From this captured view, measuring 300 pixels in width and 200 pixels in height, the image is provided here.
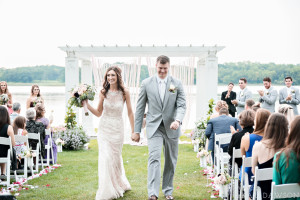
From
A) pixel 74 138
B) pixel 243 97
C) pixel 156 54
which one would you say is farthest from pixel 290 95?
pixel 74 138

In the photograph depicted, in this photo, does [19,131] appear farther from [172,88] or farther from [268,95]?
[268,95]

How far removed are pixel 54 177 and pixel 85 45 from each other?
576cm

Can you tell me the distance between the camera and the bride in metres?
5.09

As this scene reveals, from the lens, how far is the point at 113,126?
5379 millimetres

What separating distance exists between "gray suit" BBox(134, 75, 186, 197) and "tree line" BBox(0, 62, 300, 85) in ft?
23.5

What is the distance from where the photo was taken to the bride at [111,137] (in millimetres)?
5090

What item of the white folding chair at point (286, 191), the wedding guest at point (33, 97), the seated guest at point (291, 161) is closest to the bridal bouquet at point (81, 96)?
the seated guest at point (291, 161)

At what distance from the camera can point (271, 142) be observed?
131 inches

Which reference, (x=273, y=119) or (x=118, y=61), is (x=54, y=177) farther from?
(x=118, y=61)

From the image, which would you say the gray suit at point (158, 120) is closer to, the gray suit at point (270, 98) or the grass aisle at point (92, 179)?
the grass aisle at point (92, 179)

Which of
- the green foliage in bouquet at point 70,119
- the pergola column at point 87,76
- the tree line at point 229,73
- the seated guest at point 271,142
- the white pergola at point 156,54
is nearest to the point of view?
the seated guest at point 271,142

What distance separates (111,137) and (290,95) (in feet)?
20.4

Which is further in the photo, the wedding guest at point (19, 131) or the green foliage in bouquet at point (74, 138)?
the green foliage in bouquet at point (74, 138)

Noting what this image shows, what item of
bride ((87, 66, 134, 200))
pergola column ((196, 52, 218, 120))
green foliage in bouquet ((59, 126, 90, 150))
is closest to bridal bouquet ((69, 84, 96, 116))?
bride ((87, 66, 134, 200))
